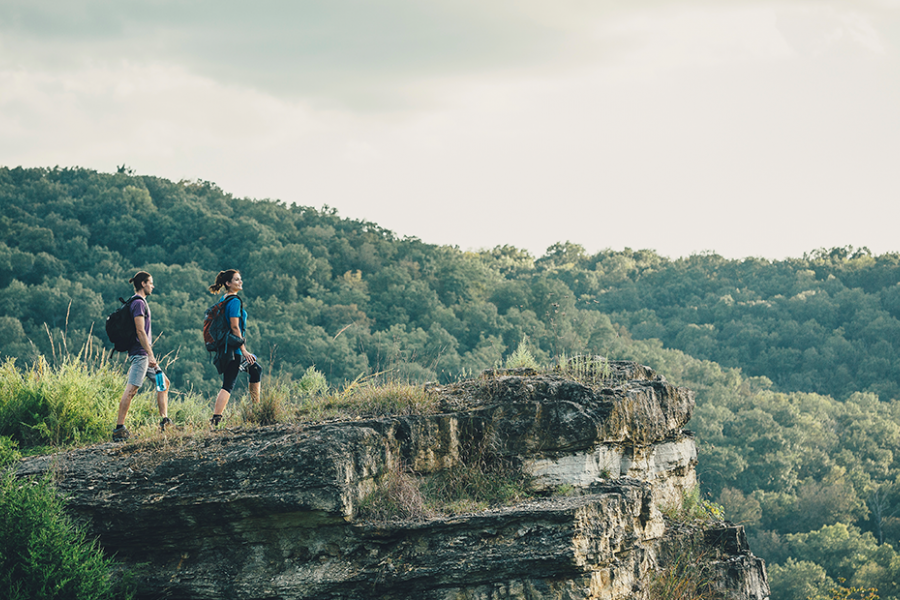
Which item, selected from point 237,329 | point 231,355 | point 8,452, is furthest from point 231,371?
point 8,452

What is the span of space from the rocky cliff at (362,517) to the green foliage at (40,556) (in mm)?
378

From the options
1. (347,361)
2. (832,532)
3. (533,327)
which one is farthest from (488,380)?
(533,327)

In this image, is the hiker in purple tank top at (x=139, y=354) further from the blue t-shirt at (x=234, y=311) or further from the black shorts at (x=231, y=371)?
the blue t-shirt at (x=234, y=311)

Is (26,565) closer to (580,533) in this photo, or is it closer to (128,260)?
(580,533)

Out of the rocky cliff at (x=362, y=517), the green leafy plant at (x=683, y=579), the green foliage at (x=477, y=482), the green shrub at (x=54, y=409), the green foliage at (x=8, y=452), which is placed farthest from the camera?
the green shrub at (x=54, y=409)

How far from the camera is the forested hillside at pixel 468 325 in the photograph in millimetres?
39031

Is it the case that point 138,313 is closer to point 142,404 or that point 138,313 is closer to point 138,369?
point 138,369

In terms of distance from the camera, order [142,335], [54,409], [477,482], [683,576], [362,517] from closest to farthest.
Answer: [362,517]
[477,482]
[683,576]
[142,335]
[54,409]

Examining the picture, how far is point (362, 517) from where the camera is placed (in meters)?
7.02

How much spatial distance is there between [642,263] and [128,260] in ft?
174

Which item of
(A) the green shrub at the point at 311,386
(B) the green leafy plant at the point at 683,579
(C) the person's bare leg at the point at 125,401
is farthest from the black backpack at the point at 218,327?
(B) the green leafy plant at the point at 683,579

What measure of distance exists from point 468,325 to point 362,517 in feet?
141

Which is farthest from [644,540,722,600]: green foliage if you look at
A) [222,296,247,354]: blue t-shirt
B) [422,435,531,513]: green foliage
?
[222,296,247,354]: blue t-shirt

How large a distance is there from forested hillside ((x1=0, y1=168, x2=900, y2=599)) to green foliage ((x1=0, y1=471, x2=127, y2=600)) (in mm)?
26503
